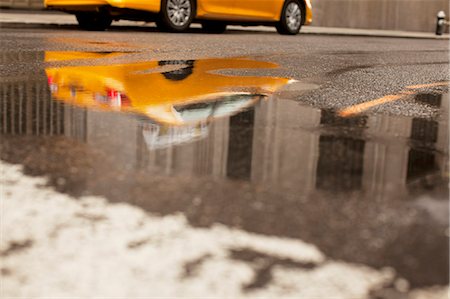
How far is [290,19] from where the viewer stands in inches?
684

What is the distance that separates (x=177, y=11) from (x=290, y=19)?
3.38 meters

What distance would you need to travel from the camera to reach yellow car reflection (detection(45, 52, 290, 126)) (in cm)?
503

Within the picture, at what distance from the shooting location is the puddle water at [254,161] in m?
2.51

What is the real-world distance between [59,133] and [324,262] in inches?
83.9

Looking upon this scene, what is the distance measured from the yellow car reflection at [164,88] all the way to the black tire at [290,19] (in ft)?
28.7

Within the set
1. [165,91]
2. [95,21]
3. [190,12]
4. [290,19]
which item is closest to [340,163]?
[165,91]

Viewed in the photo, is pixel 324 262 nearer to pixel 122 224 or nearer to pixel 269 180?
pixel 122 224

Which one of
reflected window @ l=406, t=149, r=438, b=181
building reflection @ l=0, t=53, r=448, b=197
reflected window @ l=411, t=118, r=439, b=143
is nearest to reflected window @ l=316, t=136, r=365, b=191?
building reflection @ l=0, t=53, r=448, b=197

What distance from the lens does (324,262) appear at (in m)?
2.19

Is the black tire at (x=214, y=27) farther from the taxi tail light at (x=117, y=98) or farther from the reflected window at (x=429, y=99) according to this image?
the taxi tail light at (x=117, y=98)

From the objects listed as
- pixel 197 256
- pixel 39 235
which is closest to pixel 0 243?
pixel 39 235

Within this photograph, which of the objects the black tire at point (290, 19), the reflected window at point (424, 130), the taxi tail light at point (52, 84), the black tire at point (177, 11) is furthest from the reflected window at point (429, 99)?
the black tire at point (290, 19)

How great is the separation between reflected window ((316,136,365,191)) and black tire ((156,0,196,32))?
10.8 metres

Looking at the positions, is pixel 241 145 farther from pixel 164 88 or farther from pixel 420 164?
pixel 164 88
